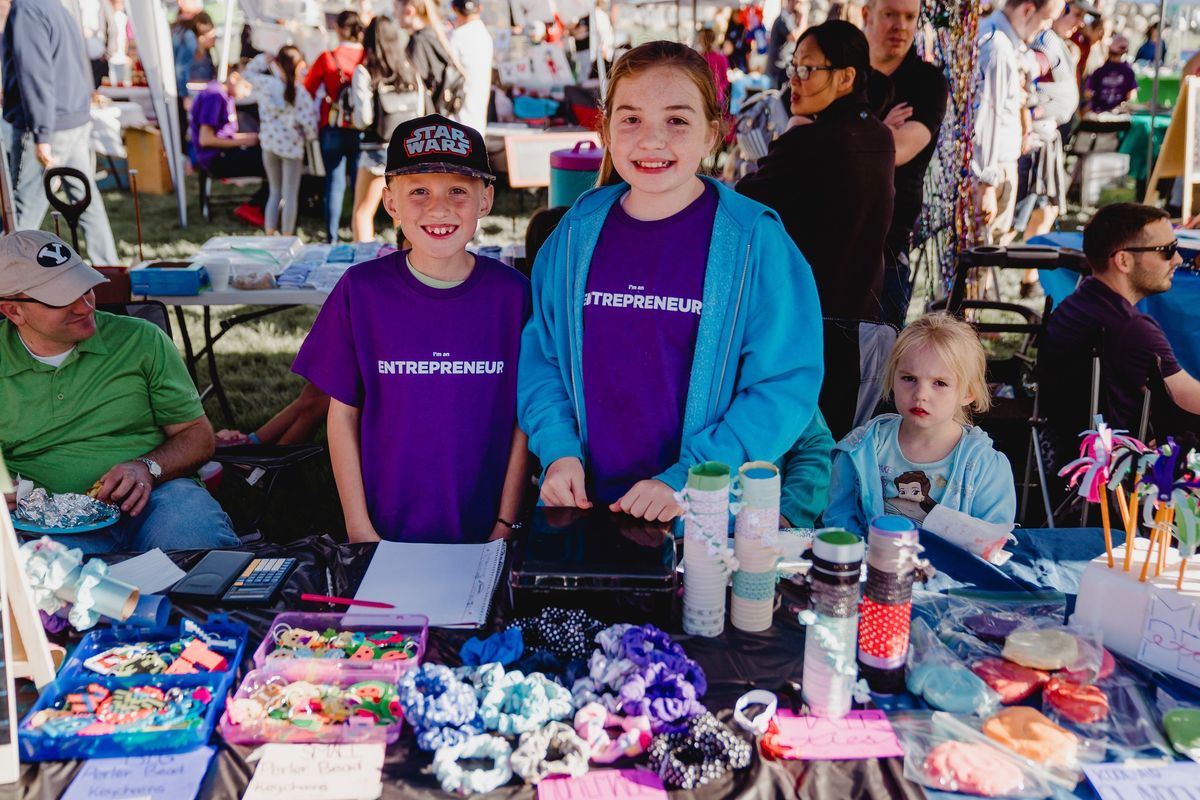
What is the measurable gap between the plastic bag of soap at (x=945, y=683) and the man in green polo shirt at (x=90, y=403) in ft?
5.84

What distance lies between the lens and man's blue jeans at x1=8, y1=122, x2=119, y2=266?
20.3 feet

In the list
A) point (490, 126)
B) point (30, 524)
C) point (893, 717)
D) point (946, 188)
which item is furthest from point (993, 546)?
point (490, 126)

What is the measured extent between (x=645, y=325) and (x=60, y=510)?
153cm

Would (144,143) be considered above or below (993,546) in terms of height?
above

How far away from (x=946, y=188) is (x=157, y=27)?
6.21 meters

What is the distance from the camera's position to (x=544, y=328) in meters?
2.21

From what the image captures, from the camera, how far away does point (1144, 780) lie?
1437 millimetres

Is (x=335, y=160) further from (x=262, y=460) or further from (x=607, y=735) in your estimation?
(x=607, y=735)

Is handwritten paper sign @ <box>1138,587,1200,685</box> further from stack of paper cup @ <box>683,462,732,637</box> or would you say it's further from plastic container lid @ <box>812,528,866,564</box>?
stack of paper cup @ <box>683,462,732,637</box>

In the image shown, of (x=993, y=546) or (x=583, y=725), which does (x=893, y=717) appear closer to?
(x=583, y=725)

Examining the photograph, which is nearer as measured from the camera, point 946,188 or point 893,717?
point 893,717

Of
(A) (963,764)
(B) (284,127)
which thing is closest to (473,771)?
(A) (963,764)

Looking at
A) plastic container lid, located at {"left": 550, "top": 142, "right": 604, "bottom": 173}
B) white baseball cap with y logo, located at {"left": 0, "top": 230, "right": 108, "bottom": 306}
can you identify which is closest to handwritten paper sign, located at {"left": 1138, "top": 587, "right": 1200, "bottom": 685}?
white baseball cap with y logo, located at {"left": 0, "top": 230, "right": 108, "bottom": 306}

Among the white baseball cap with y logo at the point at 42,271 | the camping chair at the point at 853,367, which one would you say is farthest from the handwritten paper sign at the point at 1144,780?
the white baseball cap with y logo at the point at 42,271
